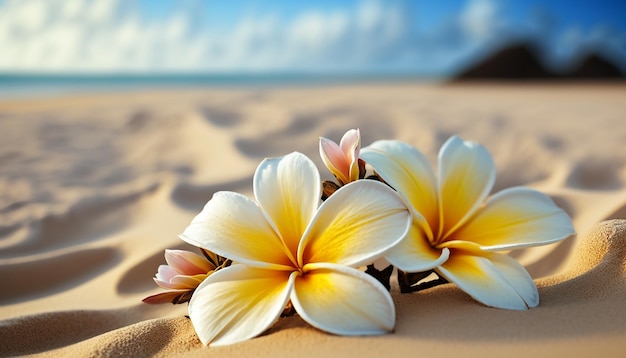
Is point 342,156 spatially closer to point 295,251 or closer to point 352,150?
point 352,150

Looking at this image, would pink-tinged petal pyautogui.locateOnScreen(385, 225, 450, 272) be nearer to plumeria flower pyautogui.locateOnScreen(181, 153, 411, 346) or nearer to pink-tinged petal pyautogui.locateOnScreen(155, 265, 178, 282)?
plumeria flower pyautogui.locateOnScreen(181, 153, 411, 346)

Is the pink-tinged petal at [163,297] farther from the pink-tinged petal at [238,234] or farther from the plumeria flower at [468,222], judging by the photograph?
the plumeria flower at [468,222]

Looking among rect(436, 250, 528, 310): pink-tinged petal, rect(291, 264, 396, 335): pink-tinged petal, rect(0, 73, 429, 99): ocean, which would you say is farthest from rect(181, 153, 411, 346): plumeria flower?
rect(0, 73, 429, 99): ocean

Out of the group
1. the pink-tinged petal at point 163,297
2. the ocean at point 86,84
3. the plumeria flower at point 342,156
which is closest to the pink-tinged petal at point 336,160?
the plumeria flower at point 342,156

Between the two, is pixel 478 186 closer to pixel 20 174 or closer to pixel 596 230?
pixel 596 230

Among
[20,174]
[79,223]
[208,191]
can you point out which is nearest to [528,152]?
[208,191]

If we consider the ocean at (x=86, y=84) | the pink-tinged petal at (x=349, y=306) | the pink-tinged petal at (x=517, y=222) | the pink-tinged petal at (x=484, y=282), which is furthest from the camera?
the ocean at (x=86, y=84)

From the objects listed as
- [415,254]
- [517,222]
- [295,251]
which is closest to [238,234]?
[295,251]
